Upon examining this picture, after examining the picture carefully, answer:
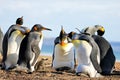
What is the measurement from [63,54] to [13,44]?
4.46ft

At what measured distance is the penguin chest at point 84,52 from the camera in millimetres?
11272

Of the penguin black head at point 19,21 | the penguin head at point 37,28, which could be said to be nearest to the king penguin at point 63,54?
the penguin head at point 37,28

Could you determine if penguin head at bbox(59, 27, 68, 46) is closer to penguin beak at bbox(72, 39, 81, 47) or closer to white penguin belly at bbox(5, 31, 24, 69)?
penguin beak at bbox(72, 39, 81, 47)

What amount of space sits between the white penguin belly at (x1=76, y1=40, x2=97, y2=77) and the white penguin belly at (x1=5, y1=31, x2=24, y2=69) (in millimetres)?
1927

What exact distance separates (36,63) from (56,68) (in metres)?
0.61

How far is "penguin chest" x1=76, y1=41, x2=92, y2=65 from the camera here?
11.3 metres

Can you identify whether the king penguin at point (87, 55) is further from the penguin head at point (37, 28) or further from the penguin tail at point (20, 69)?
the penguin tail at point (20, 69)

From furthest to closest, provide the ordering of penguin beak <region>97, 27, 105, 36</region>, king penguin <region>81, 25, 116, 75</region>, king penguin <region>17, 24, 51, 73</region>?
penguin beak <region>97, 27, 105, 36</region>, king penguin <region>81, 25, 116, 75</region>, king penguin <region>17, 24, 51, 73</region>

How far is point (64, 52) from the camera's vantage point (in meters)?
12.3

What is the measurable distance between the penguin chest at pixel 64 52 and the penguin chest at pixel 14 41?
1.03 meters

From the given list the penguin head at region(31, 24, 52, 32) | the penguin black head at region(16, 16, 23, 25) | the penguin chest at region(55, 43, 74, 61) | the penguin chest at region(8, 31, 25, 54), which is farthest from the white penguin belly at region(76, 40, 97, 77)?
the penguin black head at region(16, 16, 23, 25)

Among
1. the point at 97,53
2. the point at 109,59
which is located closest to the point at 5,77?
the point at 97,53

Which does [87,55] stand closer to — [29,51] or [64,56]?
[64,56]

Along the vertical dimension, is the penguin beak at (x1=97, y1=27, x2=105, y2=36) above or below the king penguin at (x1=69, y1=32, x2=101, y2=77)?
above
